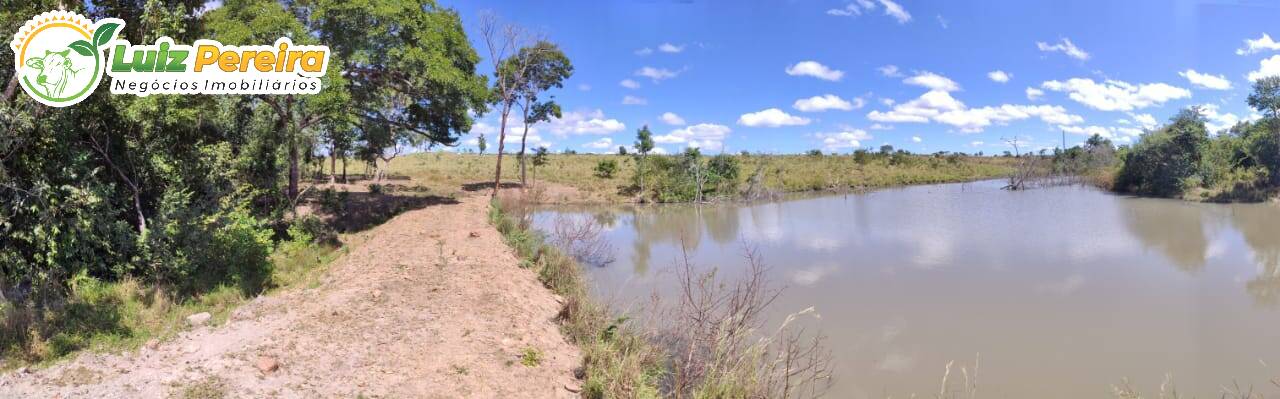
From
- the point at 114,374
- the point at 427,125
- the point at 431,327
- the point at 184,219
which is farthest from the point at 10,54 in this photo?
the point at 427,125

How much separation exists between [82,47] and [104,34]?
0.35 meters

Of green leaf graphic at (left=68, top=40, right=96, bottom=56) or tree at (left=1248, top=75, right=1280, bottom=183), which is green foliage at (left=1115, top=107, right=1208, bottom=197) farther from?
green leaf graphic at (left=68, top=40, right=96, bottom=56)

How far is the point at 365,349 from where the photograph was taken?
209 inches

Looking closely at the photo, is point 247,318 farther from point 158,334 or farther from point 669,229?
point 669,229

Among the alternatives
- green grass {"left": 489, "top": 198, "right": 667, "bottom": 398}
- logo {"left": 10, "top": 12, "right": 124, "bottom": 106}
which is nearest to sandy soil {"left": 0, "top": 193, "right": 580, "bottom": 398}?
green grass {"left": 489, "top": 198, "right": 667, "bottom": 398}

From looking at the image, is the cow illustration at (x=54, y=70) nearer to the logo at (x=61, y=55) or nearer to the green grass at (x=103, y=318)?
the logo at (x=61, y=55)

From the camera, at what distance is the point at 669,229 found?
1936 centimetres

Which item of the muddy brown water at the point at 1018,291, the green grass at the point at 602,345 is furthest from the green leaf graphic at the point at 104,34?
the muddy brown water at the point at 1018,291

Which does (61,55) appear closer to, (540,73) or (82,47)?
(82,47)

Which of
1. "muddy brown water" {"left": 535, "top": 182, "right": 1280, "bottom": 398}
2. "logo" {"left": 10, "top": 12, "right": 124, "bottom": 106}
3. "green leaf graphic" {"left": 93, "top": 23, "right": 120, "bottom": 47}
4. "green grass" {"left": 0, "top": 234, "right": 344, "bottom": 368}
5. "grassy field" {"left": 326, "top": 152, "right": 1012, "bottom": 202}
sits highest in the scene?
"green leaf graphic" {"left": 93, "top": 23, "right": 120, "bottom": 47}

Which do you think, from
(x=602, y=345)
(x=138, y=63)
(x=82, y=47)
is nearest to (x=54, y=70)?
(x=82, y=47)

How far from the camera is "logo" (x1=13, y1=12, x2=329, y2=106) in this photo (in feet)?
20.3

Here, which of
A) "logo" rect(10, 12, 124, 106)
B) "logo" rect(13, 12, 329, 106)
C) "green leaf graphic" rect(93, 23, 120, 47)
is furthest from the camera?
"green leaf graphic" rect(93, 23, 120, 47)

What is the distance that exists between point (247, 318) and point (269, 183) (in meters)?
5.15
